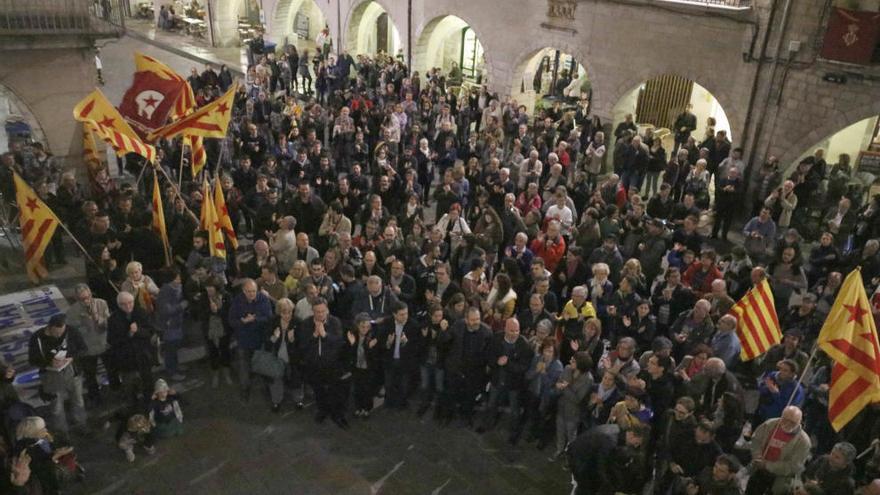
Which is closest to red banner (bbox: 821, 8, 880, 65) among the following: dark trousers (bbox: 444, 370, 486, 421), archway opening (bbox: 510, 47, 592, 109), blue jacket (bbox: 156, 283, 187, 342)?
archway opening (bbox: 510, 47, 592, 109)

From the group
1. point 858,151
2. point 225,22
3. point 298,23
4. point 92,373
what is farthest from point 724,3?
point 298,23

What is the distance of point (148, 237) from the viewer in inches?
403

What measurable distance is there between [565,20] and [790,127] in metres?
6.58

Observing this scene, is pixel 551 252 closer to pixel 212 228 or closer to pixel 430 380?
pixel 430 380

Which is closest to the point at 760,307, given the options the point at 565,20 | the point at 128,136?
the point at 128,136

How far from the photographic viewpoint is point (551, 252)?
34.1 feet

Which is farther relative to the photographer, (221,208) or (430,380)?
(221,208)

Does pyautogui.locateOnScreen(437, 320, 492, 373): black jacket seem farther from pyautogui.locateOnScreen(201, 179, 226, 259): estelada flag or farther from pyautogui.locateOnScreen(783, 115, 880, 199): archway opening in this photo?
pyautogui.locateOnScreen(783, 115, 880, 199): archway opening

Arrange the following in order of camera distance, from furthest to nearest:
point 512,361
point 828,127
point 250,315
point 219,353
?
point 828,127 < point 219,353 < point 250,315 < point 512,361

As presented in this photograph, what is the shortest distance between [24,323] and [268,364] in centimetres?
436

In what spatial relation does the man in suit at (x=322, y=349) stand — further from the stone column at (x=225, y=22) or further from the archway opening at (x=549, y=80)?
the stone column at (x=225, y=22)

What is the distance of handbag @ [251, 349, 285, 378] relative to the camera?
866 cm

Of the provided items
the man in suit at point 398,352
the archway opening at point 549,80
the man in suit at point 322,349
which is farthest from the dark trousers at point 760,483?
the archway opening at point 549,80

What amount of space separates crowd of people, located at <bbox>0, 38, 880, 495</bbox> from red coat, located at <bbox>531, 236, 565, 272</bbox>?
0.10 feet
